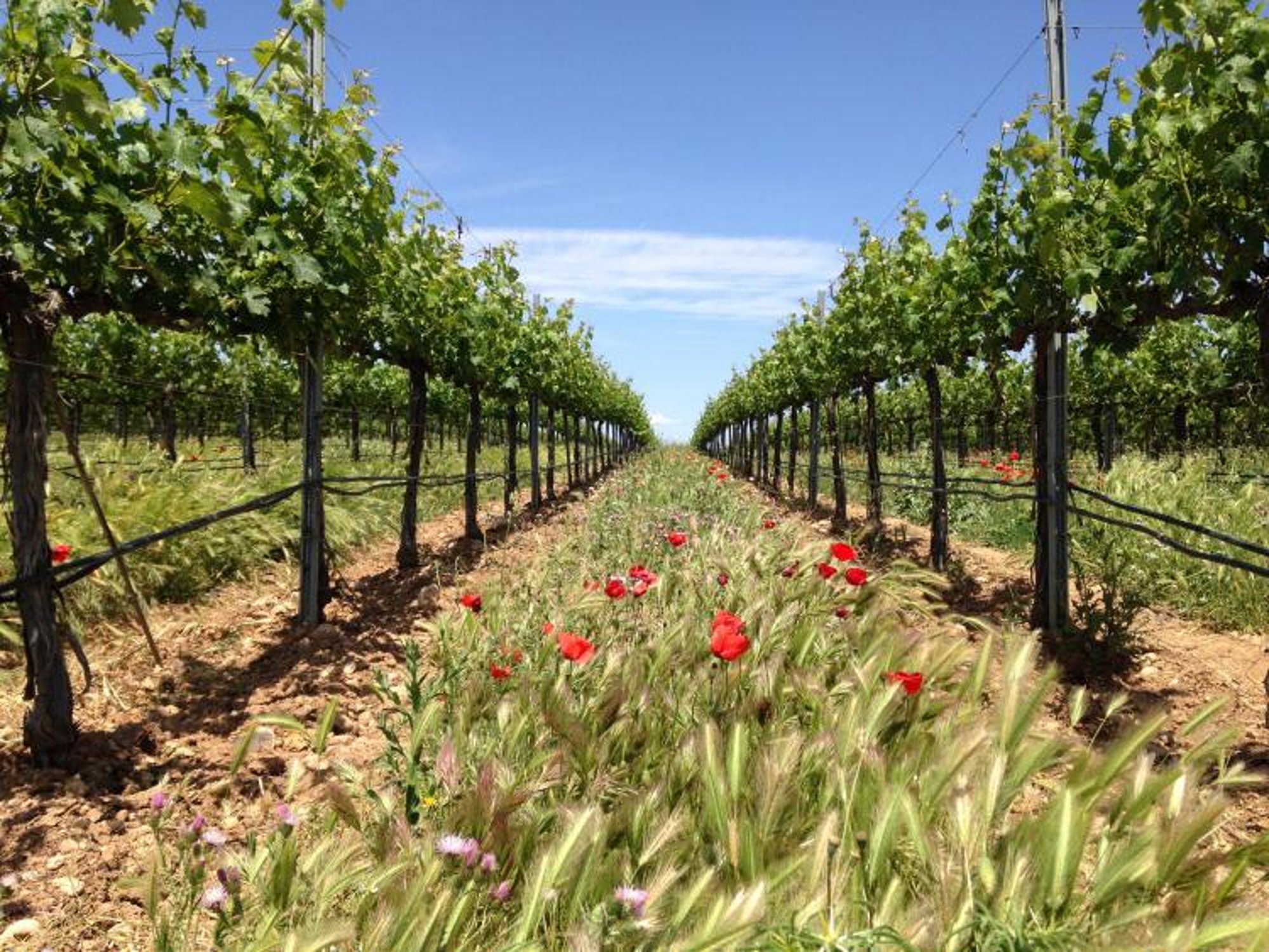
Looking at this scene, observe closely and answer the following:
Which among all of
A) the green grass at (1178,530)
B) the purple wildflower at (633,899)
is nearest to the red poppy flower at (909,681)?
the purple wildflower at (633,899)

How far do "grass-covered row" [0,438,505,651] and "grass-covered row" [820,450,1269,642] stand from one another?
6.85 m

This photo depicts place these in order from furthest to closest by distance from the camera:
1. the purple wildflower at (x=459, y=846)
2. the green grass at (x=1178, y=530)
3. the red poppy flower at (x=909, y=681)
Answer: the green grass at (x=1178, y=530)
the red poppy flower at (x=909, y=681)
the purple wildflower at (x=459, y=846)

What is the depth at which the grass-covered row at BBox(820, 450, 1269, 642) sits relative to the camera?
19.7ft

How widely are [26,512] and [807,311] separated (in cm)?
1457

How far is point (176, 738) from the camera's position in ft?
12.9

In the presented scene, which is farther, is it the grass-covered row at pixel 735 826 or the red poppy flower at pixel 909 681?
the red poppy flower at pixel 909 681

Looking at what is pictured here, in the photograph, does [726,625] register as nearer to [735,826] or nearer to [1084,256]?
[735,826]

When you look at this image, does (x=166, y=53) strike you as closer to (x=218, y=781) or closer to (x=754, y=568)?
(x=218, y=781)

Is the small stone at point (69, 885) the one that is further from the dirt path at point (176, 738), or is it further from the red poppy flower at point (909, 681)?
the red poppy flower at point (909, 681)

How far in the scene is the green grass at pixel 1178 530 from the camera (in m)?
5.98

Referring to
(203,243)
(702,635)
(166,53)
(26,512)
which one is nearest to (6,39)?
(166,53)

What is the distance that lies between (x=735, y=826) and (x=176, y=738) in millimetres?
3303

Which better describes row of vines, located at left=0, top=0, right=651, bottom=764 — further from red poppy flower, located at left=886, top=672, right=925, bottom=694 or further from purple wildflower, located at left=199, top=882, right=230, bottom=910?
red poppy flower, located at left=886, top=672, right=925, bottom=694

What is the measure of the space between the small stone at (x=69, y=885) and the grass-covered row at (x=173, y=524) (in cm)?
237
